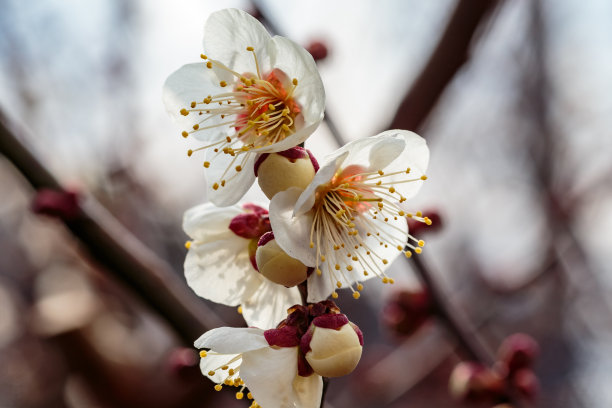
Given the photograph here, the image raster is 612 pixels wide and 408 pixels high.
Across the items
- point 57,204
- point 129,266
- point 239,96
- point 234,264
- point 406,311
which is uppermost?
point 239,96

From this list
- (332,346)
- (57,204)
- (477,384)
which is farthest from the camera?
(477,384)

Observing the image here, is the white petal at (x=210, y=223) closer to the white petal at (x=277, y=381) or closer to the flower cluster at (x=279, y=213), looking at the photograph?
the flower cluster at (x=279, y=213)

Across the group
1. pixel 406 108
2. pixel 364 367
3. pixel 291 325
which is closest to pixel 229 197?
pixel 291 325

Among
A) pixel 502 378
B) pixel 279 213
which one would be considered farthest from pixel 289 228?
pixel 502 378

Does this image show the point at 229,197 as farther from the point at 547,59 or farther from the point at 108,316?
the point at 547,59

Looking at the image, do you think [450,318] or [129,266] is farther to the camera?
[450,318]

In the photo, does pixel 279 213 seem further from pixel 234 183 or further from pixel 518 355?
pixel 518 355

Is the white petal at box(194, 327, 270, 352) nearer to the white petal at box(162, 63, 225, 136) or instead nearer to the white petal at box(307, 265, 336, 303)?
the white petal at box(307, 265, 336, 303)
